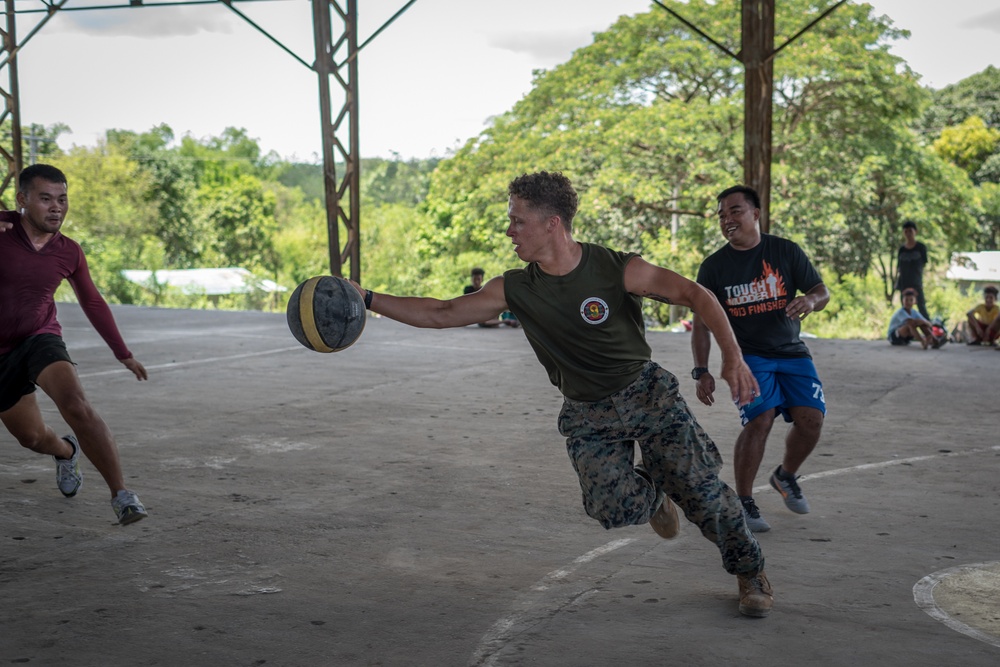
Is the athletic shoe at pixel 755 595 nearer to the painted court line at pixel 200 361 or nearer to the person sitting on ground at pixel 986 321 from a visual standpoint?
the painted court line at pixel 200 361

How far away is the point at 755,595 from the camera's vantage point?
14.3 feet

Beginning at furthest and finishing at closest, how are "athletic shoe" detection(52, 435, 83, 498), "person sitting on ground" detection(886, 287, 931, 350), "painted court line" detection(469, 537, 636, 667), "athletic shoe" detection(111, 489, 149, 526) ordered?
"person sitting on ground" detection(886, 287, 931, 350) → "athletic shoe" detection(52, 435, 83, 498) → "athletic shoe" detection(111, 489, 149, 526) → "painted court line" detection(469, 537, 636, 667)

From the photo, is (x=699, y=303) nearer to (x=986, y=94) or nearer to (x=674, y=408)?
(x=674, y=408)

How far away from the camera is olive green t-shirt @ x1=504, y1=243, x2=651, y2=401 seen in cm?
441

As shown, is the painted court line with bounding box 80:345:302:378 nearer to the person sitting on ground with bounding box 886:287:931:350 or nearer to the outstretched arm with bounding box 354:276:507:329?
the outstretched arm with bounding box 354:276:507:329

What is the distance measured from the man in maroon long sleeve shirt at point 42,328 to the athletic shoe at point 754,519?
3.21 m


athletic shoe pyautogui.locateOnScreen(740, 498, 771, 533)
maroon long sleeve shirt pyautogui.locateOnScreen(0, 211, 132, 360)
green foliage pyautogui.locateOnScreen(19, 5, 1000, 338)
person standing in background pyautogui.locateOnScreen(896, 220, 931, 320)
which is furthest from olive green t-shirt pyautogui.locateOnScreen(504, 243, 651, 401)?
green foliage pyautogui.locateOnScreen(19, 5, 1000, 338)

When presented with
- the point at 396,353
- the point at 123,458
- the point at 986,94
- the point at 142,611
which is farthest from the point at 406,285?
the point at 142,611

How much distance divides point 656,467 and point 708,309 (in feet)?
2.30

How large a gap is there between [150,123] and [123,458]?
87.9 m

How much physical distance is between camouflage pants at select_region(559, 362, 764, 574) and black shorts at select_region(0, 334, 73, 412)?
308 centimetres

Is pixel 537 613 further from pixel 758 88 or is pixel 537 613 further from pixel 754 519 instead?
pixel 758 88

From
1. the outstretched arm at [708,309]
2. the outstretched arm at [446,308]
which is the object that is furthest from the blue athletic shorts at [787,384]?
the outstretched arm at [446,308]

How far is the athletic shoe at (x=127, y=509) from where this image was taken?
5.58 metres
